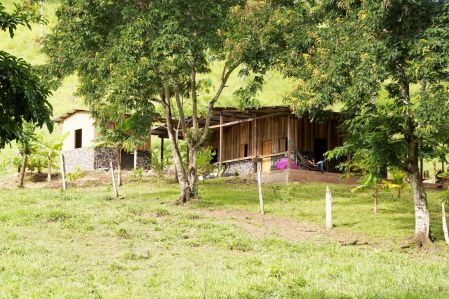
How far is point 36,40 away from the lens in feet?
85.6

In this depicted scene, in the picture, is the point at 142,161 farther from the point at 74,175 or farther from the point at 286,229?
the point at 286,229

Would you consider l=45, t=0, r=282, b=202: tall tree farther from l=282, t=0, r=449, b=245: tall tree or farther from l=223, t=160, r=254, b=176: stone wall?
l=223, t=160, r=254, b=176: stone wall

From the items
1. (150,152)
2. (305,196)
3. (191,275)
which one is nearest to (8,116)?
(191,275)

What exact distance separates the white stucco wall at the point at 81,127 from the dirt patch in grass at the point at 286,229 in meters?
20.0

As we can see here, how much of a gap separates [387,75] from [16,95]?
46.0ft

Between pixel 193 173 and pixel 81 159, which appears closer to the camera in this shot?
pixel 193 173

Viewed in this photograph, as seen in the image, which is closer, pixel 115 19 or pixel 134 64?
pixel 134 64

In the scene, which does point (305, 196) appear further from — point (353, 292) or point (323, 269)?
point (353, 292)

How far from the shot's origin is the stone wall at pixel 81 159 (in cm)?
4159

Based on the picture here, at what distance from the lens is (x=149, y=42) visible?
24.5m

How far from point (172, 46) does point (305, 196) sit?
396 inches

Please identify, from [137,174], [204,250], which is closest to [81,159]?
[137,174]

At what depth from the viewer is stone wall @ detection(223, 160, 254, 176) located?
38550 mm

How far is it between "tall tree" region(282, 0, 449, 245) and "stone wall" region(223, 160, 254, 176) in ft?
56.8
